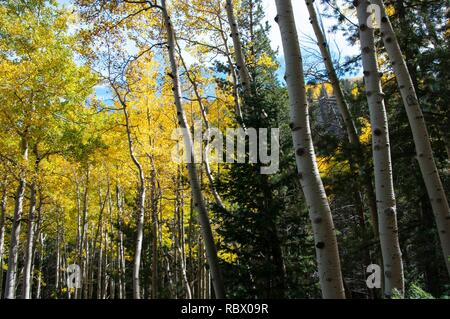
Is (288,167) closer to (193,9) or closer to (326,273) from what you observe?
(326,273)

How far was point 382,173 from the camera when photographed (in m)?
3.82

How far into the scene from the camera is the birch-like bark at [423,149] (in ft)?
13.8

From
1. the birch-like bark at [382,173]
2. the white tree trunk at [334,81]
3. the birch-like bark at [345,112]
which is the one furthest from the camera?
the white tree trunk at [334,81]

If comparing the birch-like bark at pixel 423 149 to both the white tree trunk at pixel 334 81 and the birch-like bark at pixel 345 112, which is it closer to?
the birch-like bark at pixel 345 112

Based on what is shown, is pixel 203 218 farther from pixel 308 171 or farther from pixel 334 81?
pixel 334 81

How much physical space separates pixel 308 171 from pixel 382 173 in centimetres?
100

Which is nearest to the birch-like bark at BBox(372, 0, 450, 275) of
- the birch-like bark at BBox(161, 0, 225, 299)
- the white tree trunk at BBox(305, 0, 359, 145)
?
the white tree trunk at BBox(305, 0, 359, 145)

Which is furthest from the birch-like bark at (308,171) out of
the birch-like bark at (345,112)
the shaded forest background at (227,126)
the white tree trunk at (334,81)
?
the white tree trunk at (334,81)

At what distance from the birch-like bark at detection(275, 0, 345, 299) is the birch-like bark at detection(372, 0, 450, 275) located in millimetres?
1671

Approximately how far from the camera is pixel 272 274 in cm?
620

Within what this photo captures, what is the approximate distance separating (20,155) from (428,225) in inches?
398

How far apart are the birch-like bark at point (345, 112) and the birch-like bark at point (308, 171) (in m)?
→ 3.40
